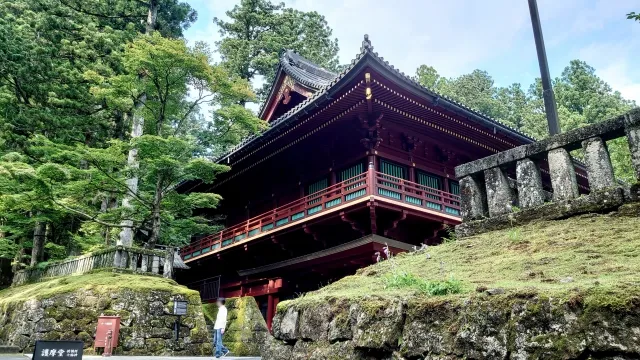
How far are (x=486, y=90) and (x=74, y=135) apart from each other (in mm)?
43210

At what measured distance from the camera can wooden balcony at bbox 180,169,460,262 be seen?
13.6m

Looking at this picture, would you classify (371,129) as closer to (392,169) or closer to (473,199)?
(392,169)

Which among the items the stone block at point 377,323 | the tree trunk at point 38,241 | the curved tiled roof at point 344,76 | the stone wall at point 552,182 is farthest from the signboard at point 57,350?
the tree trunk at point 38,241

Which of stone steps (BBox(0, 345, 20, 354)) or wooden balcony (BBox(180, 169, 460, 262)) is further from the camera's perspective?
wooden balcony (BBox(180, 169, 460, 262))

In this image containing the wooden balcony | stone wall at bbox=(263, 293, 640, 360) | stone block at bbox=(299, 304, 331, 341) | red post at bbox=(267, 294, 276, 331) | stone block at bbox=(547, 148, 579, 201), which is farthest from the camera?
red post at bbox=(267, 294, 276, 331)

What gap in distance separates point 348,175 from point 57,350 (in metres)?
11.8

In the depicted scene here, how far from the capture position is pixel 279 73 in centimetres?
2188

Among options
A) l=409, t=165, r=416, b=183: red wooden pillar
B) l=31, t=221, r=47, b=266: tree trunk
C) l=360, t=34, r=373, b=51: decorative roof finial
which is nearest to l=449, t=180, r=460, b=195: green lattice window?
l=409, t=165, r=416, b=183: red wooden pillar

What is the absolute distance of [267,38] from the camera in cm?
3791

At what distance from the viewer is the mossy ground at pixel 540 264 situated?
3119mm

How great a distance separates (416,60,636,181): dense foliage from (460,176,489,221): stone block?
3452 centimetres

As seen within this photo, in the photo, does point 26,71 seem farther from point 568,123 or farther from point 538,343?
point 568,123

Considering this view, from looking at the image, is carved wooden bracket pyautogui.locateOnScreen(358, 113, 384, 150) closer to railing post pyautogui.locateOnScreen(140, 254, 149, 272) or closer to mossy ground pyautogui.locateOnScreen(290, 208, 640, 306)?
railing post pyautogui.locateOnScreen(140, 254, 149, 272)

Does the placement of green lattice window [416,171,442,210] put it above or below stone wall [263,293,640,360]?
above
